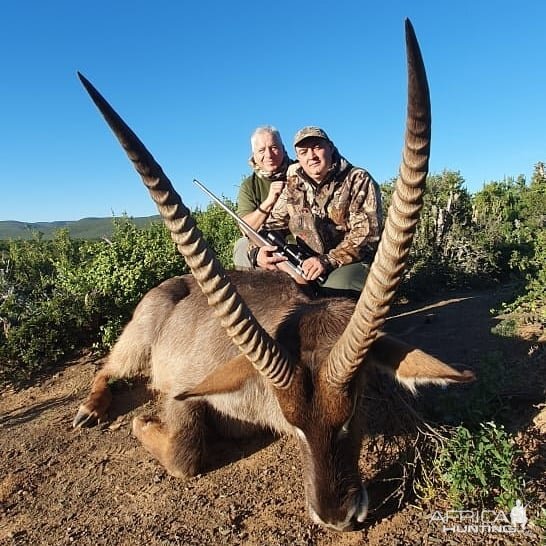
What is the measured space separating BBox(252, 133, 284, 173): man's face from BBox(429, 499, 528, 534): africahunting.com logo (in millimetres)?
5682

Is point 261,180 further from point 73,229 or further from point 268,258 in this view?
point 73,229

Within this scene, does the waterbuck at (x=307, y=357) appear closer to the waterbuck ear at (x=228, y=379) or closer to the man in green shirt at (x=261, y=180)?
the waterbuck ear at (x=228, y=379)

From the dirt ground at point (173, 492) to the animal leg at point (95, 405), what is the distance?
13 centimetres

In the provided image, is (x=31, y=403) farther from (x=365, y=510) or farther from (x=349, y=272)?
(x=365, y=510)

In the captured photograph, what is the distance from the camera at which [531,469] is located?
394cm

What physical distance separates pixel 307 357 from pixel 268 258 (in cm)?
331

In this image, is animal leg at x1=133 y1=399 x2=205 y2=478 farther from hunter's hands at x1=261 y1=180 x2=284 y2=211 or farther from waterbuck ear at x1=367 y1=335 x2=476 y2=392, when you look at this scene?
hunter's hands at x1=261 y1=180 x2=284 y2=211

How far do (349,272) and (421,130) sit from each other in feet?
13.3

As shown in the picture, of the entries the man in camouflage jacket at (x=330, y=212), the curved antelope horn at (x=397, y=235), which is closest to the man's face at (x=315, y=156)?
the man in camouflage jacket at (x=330, y=212)

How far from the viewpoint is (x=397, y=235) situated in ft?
9.18

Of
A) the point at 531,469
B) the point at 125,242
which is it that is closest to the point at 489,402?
the point at 531,469

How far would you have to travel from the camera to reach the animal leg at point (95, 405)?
5949mm

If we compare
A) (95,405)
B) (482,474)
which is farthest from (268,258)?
(482,474)

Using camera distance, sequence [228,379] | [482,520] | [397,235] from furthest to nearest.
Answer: [228,379]
[482,520]
[397,235]
